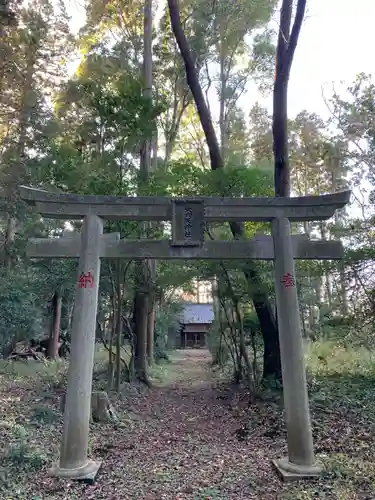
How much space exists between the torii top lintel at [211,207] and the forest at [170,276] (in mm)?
2547

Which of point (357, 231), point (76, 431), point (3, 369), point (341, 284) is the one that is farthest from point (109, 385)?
point (357, 231)

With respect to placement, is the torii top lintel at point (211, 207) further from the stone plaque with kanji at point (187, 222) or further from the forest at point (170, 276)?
the forest at point (170, 276)

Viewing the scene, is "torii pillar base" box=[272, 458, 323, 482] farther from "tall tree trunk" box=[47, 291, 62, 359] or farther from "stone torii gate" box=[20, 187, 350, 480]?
"tall tree trunk" box=[47, 291, 62, 359]

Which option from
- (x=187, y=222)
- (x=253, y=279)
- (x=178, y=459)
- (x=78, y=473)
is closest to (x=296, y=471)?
(x=178, y=459)

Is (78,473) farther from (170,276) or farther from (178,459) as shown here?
(170,276)

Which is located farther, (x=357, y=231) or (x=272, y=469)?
(x=357, y=231)

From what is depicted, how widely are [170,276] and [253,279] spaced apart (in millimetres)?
2780

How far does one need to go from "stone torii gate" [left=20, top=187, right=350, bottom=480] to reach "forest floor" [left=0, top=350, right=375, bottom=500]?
79 cm

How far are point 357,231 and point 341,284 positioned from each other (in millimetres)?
1317

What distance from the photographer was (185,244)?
17.3ft

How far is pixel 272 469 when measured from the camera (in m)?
4.94

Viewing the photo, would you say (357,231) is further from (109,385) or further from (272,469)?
(109,385)

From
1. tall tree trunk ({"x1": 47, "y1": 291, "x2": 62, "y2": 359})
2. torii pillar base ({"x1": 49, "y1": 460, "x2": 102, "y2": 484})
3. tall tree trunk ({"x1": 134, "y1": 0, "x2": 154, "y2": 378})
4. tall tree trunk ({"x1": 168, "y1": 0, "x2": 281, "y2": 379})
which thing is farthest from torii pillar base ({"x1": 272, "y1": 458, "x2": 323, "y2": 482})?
tall tree trunk ({"x1": 47, "y1": 291, "x2": 62, "y2": 359})

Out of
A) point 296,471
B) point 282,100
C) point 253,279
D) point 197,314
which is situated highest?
point 282,100
